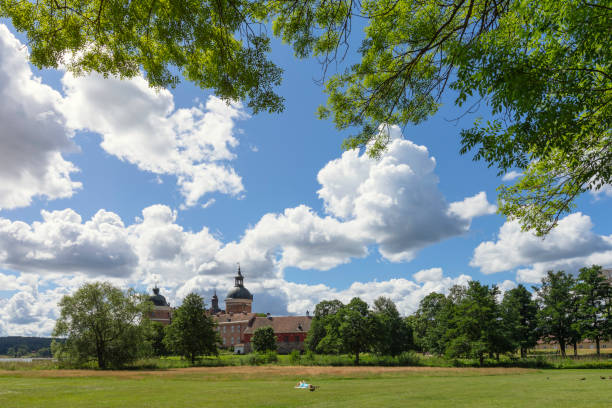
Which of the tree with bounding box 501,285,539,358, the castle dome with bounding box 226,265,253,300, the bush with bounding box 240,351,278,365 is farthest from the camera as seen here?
the castle dome with bounding box 226,265,253,300

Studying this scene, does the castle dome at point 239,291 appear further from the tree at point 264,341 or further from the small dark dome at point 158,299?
the tree at point 264,341

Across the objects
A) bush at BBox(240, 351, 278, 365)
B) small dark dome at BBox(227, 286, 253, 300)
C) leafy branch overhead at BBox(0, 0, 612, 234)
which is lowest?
bush at BBox(240, 351, 278, 365)

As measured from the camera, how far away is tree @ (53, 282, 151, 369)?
46.5 meters

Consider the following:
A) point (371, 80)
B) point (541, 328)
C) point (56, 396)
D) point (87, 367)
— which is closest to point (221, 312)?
point (87, 367)

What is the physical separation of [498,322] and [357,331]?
18249 millimetres

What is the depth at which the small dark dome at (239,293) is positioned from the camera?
434ft

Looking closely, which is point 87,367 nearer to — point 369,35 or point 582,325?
point 369,35

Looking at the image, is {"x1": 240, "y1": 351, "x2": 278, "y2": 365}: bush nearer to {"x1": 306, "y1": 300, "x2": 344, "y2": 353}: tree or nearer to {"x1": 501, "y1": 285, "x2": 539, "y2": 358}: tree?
{"x1": 306, "y1": 300, "x2": 344, "y2": 353}: tree

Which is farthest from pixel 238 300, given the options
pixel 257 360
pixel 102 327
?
pixel 102 327

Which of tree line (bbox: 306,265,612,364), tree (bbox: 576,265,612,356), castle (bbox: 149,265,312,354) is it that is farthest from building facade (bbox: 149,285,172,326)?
tree (bbox: 576,265,612,356)

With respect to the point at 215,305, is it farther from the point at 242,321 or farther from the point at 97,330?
the point at 97,330

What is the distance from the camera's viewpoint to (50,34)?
6.96 m

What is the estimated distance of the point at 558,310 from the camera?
55.2 meters

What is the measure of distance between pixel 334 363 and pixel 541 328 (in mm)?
31803
